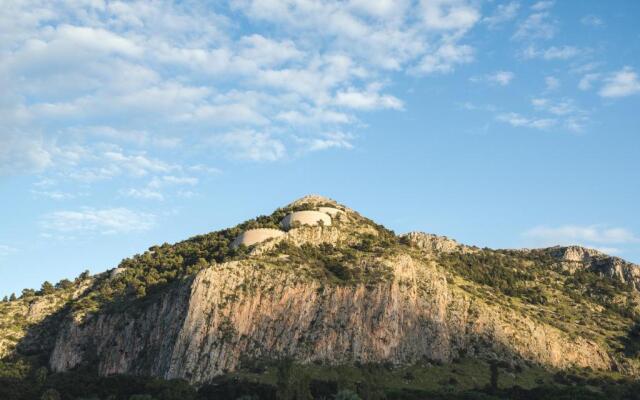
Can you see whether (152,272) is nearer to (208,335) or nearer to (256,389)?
(208,335)

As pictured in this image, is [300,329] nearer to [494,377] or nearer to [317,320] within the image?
[317,320]

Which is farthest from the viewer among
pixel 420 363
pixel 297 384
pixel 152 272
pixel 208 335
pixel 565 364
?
pixel 152 272

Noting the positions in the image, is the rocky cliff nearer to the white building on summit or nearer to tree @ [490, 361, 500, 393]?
tree @ [490, 361, 500, 393]

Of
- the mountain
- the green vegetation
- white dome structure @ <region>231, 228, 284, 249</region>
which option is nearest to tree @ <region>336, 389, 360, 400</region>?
the green vegetation

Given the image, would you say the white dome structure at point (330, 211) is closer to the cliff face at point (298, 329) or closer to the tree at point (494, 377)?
the cliff face at point (298, 329)

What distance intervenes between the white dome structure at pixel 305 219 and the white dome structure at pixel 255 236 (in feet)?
20.9

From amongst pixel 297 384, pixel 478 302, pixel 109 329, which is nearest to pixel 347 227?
pixel 478 302

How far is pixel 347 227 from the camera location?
18750 centimetres

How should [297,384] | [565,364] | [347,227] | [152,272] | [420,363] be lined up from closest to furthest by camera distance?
1. [297,384]
2. [420,363]
3. [565,364]
4. [152,272]
5. [347,227]

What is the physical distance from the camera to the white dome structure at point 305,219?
18138cm

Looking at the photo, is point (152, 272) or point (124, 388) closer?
point (124, 388)

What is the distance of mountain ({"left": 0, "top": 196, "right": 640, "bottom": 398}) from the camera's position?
445ft

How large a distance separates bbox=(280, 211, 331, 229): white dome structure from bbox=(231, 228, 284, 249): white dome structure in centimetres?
636

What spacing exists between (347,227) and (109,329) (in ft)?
221
